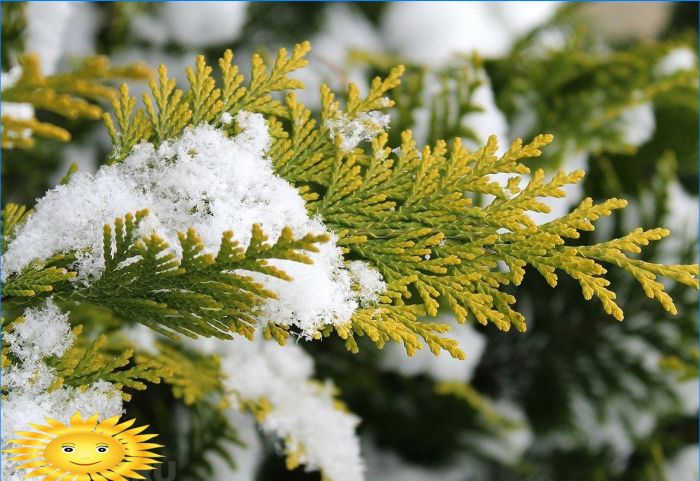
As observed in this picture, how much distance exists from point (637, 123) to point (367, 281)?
129cm

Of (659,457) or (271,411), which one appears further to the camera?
(659,457)

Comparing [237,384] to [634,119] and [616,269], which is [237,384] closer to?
[616,269]

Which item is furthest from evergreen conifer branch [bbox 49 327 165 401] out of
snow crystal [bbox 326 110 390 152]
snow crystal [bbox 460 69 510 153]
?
snow crystal [bbox 460 69 510 153]

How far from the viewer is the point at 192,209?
34.1 inches

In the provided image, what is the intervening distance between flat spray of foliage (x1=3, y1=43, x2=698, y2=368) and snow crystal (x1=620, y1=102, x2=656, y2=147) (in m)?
0.99

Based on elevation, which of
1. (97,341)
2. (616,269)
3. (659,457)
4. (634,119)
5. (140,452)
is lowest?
(659,457)

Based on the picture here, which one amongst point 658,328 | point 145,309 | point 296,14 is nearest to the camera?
point 145,309

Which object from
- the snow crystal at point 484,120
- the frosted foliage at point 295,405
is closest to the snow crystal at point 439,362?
the frosted foliage at point 295,405

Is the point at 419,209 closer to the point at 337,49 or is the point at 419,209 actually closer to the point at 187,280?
the point at 187,280

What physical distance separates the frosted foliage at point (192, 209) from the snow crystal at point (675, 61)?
1.40 metres

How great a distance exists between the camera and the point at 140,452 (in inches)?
34.5

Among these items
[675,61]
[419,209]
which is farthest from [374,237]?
[675,61]

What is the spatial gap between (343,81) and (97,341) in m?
1.05

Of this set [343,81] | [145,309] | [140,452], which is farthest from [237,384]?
[343,81]
